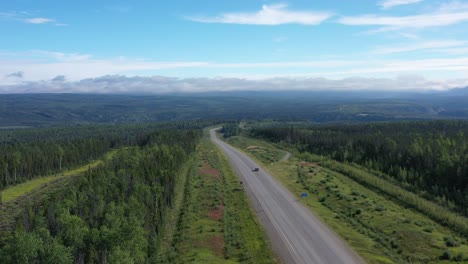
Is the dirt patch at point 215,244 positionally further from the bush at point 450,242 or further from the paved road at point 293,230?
the bush at point 450,242

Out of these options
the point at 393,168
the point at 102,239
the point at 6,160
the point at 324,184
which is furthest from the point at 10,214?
the point at 393,168

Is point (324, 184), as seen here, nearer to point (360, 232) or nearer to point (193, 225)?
point (360, 232)

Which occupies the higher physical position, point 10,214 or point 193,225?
point 193,225

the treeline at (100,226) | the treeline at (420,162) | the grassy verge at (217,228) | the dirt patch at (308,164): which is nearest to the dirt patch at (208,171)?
the grassy verge at (217,228)

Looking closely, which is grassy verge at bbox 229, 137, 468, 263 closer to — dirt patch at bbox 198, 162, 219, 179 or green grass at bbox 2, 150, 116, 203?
dirt patch at bbox 198, 162, 219, 179

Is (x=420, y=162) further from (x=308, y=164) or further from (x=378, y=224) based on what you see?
(x=378, y=224)

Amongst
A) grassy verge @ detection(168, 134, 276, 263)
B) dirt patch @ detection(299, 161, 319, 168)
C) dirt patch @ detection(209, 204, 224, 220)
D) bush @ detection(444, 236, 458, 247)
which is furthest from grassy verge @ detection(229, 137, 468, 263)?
dirt patch @ detection(299, 161, 319, 168)
